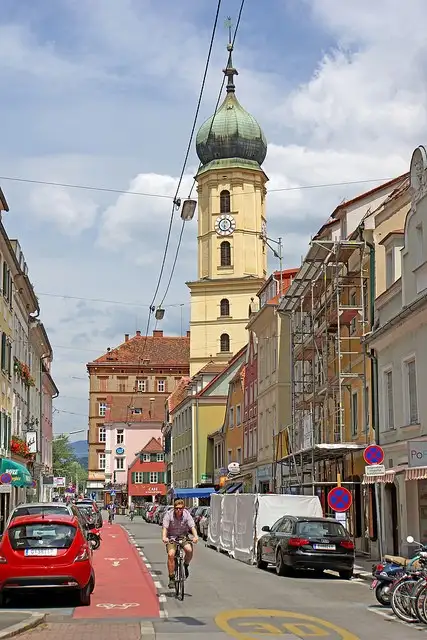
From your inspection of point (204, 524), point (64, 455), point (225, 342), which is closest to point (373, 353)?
point (204, 524)

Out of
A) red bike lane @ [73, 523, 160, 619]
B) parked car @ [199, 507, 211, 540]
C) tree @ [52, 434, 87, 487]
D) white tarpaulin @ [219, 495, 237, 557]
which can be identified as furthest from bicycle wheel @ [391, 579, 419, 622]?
tree @ [52, 434, 87, 487]

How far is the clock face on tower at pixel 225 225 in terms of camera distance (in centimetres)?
9019

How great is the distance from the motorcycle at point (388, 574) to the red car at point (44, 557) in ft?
15.4

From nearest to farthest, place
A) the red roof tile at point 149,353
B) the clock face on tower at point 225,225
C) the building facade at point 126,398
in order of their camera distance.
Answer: the clock face on tower at point 225,225 < the building facade at point 126,398 < the red roof tile at point 149,353

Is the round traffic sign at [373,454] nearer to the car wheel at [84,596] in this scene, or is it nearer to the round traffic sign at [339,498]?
the round traffic sign at [339,498]

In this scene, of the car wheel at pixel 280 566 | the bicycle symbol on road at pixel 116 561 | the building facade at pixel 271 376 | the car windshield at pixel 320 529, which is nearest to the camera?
the car windshield at pixel 320 529

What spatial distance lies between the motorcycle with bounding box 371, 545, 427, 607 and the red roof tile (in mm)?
116091

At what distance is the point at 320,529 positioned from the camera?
2261 centimetres

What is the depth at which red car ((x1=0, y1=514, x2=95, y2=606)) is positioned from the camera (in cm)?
1522

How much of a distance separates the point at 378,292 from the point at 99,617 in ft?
55.9

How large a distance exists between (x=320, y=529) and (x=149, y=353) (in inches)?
4437

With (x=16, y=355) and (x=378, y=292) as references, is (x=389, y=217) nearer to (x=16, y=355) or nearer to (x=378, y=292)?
(x=378, y=292)

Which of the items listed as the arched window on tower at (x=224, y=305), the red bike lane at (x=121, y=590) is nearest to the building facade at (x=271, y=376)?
the red bike lane at (x=121, y=590)

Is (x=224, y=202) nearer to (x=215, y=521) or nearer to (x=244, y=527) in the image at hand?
(x=215, y=521)
